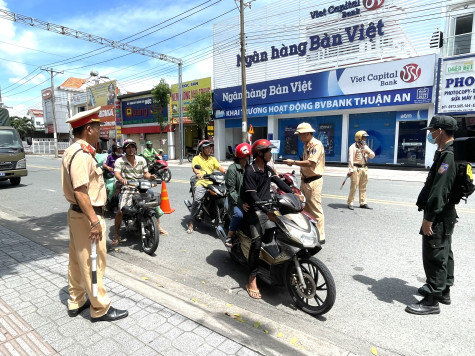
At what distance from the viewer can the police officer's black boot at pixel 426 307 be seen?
122 inches

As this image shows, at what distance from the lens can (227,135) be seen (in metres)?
25.7

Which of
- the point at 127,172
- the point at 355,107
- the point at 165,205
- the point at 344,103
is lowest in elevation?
the point at 165,205

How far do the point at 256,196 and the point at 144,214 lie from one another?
2296 mm

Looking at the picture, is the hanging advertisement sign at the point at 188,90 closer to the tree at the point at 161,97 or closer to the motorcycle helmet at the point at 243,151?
the tree at the point at 161,97

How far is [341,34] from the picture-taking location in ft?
61.5

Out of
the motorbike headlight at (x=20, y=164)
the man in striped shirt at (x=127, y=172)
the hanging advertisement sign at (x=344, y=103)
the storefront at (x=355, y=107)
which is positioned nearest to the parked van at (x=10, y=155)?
the motorbike headlight at (x=20, y=164)

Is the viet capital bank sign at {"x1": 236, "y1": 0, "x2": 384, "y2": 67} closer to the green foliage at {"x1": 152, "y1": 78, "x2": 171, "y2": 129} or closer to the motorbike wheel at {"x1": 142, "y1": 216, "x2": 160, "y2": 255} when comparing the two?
the green foliage at {"x1": 152, "y1": 78, "x2": 171, "y2": 129}

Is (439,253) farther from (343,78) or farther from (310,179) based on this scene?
(343,78)

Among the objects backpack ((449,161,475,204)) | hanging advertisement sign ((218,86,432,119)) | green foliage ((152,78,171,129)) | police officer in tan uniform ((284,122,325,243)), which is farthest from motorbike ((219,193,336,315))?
green foliage ((152,78,171,129))

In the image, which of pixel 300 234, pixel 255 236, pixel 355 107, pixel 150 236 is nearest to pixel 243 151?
pixel 255 236

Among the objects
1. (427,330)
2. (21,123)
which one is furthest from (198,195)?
(21,123)

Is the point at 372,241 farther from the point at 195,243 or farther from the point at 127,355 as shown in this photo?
the point at 127,355

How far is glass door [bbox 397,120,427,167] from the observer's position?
17031mm

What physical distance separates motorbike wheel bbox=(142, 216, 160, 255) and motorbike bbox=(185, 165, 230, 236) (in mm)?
1236
